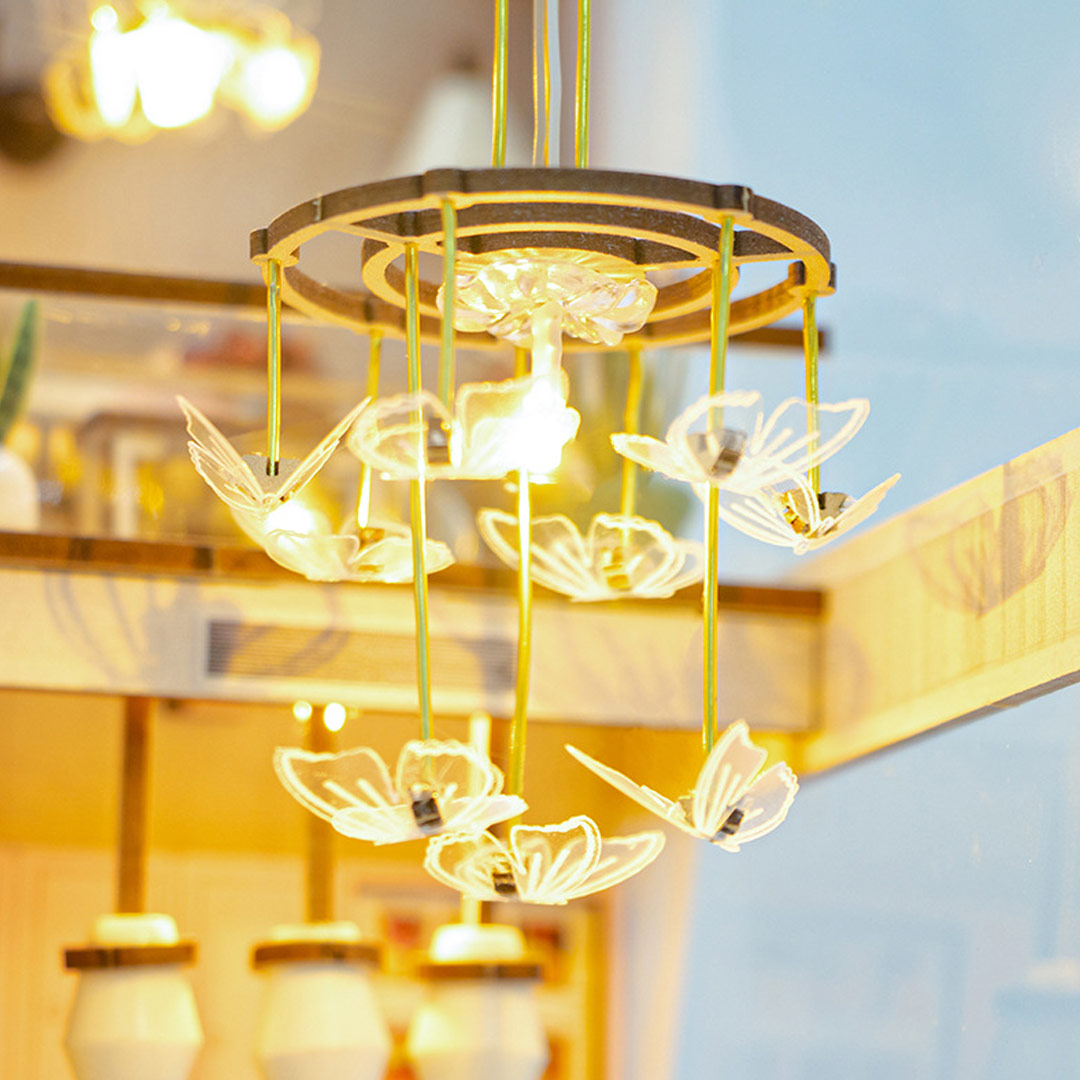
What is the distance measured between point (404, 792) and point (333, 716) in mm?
1704

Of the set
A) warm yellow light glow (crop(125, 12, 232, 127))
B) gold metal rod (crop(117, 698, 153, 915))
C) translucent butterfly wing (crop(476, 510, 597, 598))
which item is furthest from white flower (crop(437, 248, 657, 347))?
warm yellow light glow (crop(125, 12, 232, 127))

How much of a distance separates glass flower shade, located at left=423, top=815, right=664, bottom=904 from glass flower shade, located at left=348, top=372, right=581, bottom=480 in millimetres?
272

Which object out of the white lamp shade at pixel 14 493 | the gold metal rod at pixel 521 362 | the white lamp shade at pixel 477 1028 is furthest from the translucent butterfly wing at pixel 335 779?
the white lamp shade at pixel 14 493

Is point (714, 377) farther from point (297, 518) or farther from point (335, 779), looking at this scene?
point (297, 518)

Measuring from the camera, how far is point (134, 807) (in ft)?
9.46

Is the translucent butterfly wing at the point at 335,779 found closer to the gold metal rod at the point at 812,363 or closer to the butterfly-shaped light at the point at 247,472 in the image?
the butterfly-shaped light at the point at 247,472

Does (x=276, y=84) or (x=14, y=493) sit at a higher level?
(x=276, y=84)

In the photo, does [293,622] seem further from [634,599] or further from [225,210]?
[225,210]

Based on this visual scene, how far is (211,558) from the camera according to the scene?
2639 millimetres

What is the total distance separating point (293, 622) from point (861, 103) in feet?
4.18

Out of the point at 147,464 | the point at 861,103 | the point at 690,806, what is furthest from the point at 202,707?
the point at 690,806

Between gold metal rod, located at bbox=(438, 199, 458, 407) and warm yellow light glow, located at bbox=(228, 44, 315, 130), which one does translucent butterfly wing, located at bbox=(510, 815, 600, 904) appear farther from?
warm yellow light glow, located at bbox=(228, 44, 315, 130)

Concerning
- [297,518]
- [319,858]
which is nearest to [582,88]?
[297,518]

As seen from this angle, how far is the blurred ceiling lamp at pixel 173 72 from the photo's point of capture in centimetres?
539
